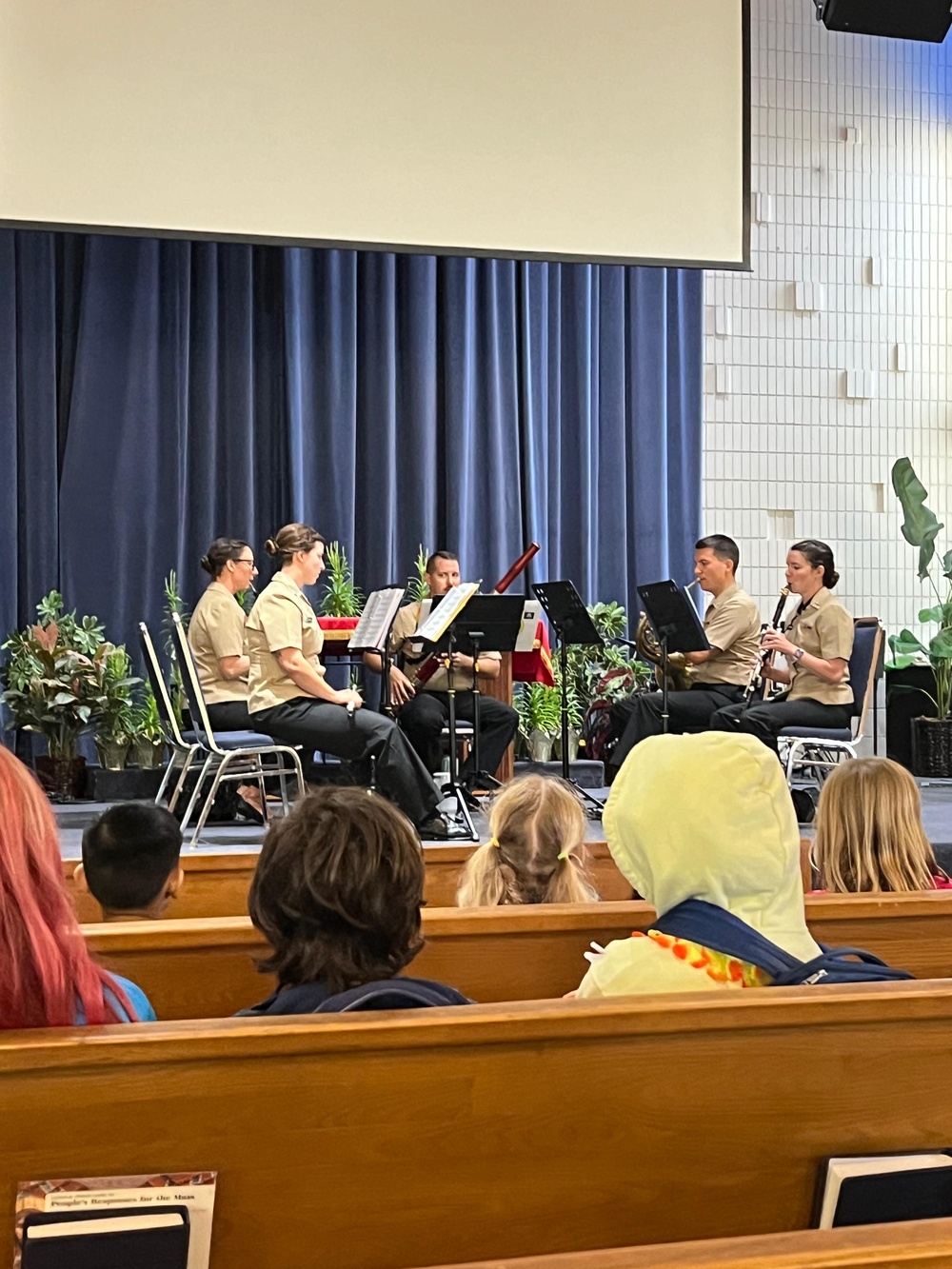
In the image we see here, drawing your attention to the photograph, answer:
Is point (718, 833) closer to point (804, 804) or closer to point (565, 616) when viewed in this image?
point (565, 616)

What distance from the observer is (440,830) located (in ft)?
17.1

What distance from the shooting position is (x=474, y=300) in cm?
818

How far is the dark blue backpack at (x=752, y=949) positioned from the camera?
1.53m

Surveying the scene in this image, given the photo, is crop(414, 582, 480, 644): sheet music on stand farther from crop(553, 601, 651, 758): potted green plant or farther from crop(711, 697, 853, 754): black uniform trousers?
crop(553, 601, 651, 758): potted green plant

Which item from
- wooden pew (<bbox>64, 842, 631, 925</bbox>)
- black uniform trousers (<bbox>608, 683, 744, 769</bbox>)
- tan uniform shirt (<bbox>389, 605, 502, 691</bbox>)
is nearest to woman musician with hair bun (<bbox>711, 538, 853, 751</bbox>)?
black uniform trousers (<bbox>608, 683, 744, 769</bbox>)

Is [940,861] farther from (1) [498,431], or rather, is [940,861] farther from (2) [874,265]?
(2) [874,265]

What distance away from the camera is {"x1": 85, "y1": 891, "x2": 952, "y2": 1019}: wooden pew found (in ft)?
5.84

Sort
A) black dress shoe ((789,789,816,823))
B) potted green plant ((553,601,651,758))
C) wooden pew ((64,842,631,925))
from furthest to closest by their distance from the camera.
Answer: potted green plant ((553,601,651,758)) < black dress shoe ((789,789,816,823)) < wooden pew ((64,842,631,925))

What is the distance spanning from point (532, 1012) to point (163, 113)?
4935 mm

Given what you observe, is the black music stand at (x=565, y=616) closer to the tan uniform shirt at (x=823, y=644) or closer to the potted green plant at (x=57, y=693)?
the tan uniform shirt at (x=823, y=644)

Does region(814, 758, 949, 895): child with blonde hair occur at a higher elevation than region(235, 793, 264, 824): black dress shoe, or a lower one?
higher

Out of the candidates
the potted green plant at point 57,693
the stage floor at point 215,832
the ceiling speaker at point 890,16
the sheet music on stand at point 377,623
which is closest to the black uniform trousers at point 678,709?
the stage floor at point 215,832

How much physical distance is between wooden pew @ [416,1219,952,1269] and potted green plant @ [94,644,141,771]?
5701 mm

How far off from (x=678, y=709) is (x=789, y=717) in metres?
0.52
